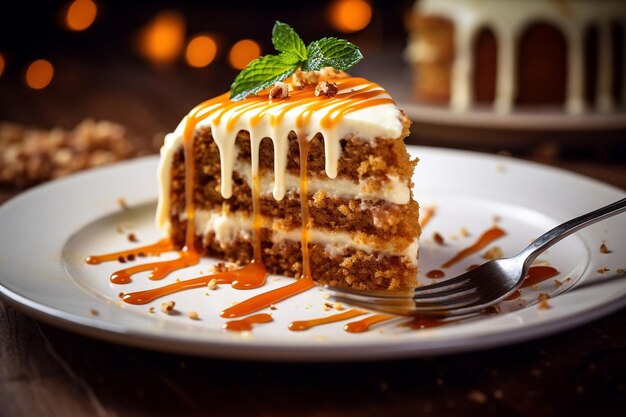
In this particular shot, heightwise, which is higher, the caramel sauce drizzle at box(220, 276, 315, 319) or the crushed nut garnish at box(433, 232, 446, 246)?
the crushed nut garnish at box(433, 232, 446, 246)

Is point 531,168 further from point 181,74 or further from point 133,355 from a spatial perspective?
point 181,74

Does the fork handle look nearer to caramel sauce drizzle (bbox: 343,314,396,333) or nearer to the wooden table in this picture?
the wooden table

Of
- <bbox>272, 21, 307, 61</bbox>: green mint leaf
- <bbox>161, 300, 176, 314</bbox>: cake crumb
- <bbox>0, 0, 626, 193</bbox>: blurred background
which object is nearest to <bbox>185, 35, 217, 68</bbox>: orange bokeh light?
<bbox>0, 0, 626, 193</bbox>: blurred background

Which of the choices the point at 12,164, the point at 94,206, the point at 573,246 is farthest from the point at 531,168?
the point at 12,164

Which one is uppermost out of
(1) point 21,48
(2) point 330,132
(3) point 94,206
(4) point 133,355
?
(1) point 21,48

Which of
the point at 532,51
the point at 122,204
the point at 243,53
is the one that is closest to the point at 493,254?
the point at 122,204

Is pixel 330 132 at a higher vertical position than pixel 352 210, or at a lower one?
higher

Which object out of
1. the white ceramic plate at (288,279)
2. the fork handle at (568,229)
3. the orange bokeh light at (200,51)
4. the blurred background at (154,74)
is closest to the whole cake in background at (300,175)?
the white ceramic plate at (288,279)

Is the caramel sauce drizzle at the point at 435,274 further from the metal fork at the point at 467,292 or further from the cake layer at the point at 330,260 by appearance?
the metal fork at the point at 467,292
